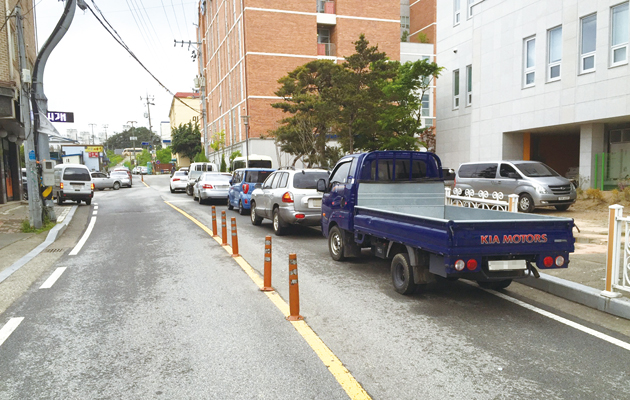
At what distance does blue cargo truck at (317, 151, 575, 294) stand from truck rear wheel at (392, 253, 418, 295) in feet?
0.04

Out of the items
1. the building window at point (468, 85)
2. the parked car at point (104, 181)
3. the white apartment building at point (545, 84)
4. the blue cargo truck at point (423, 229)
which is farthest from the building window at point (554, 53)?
the parked car at point (104, 181)

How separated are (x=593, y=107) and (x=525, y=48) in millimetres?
4697

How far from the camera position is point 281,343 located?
16.0 ft

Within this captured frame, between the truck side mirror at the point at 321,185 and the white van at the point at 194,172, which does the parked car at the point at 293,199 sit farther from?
the white van at the point at 194,172

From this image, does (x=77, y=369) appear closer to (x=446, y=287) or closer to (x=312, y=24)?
(x=446, y=287)

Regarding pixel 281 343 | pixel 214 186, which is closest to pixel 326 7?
pixel 214 186

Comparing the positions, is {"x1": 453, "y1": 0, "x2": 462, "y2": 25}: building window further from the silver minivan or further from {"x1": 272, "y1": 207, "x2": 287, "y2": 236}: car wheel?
{"x1": 272, "y1": 207, "x2": 287, "y2": 236}: car wheel

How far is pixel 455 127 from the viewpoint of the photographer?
28375 mm

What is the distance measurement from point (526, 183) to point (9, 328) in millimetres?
14942

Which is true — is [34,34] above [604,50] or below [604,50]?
above

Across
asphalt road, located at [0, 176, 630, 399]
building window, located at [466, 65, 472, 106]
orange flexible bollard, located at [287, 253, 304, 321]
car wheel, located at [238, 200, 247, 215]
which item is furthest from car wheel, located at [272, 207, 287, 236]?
building window, located at [466, 65, 472, 106]

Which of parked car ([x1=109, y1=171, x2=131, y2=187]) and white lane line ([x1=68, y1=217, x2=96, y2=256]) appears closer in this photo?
white lane line ([x1=68, y1=217, x2=96, y2=256])

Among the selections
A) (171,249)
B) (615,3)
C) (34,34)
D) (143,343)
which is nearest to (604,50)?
(615,3)

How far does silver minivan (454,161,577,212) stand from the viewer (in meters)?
15.6
